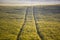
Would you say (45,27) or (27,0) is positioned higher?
(27,0)

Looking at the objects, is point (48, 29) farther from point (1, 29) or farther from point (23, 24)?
point (1, 29)

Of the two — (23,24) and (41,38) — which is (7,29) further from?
(41,38)

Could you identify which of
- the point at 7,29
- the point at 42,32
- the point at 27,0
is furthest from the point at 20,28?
the point at 27,0

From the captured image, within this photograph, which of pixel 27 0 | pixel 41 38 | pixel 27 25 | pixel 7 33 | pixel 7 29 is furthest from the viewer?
pixel 27 0

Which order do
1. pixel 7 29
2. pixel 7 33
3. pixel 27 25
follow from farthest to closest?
pixel 27 25, pixel 7 29, pixel 7 33

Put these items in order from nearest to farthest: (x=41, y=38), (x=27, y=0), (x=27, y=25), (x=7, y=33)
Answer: (x=41, y=38) → (x=7, y=33) → (x=27, y=25) → (x=27, y=0)

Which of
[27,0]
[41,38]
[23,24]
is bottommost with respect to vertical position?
[41,38]

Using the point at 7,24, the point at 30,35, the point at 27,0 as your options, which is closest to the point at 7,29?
the point at 7,24

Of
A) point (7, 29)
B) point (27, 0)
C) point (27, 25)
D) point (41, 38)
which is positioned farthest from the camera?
point (27, 0)

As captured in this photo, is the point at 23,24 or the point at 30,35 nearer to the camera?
the point at 30,35
